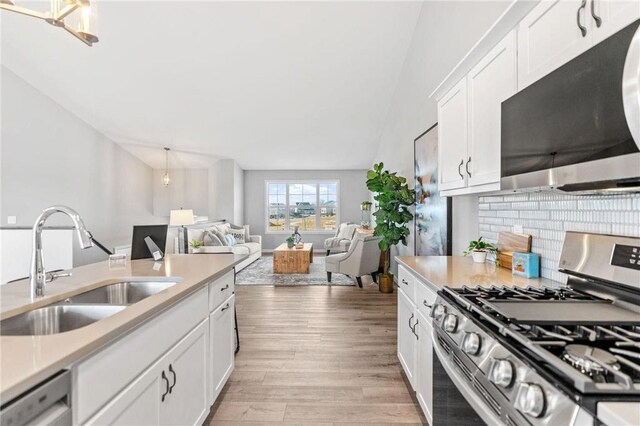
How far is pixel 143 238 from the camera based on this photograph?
2.57m

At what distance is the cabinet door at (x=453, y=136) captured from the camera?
2.07 metres

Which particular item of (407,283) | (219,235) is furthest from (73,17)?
(219,235)

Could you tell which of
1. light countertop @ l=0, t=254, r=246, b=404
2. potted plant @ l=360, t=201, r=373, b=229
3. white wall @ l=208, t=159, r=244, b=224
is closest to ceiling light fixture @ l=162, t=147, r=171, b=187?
white wall @ l=208, t=159, r=244, b=224

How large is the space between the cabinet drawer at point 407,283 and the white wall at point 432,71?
0.74m

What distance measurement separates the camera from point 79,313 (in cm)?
138

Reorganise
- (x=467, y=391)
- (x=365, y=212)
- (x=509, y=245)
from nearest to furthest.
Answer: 1. (x=467, y=391)
2. (x=509, y=245)
3. (x=365, y=212)

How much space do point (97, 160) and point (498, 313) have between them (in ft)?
25.6

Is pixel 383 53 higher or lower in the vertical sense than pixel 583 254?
higher

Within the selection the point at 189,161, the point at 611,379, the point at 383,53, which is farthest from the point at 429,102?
the point at 189,161

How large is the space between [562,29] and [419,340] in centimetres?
166

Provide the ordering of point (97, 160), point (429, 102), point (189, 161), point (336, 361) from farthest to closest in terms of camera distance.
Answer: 1. point (189, 161)
2. point (97, 160)
3. point (429, 102)
4. point (336, 361)

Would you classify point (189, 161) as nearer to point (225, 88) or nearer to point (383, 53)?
point (225, 88)

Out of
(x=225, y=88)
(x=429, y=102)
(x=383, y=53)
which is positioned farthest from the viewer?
(x=225, y=88)

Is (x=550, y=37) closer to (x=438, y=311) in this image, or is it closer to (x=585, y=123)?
(x=585, y=123)
